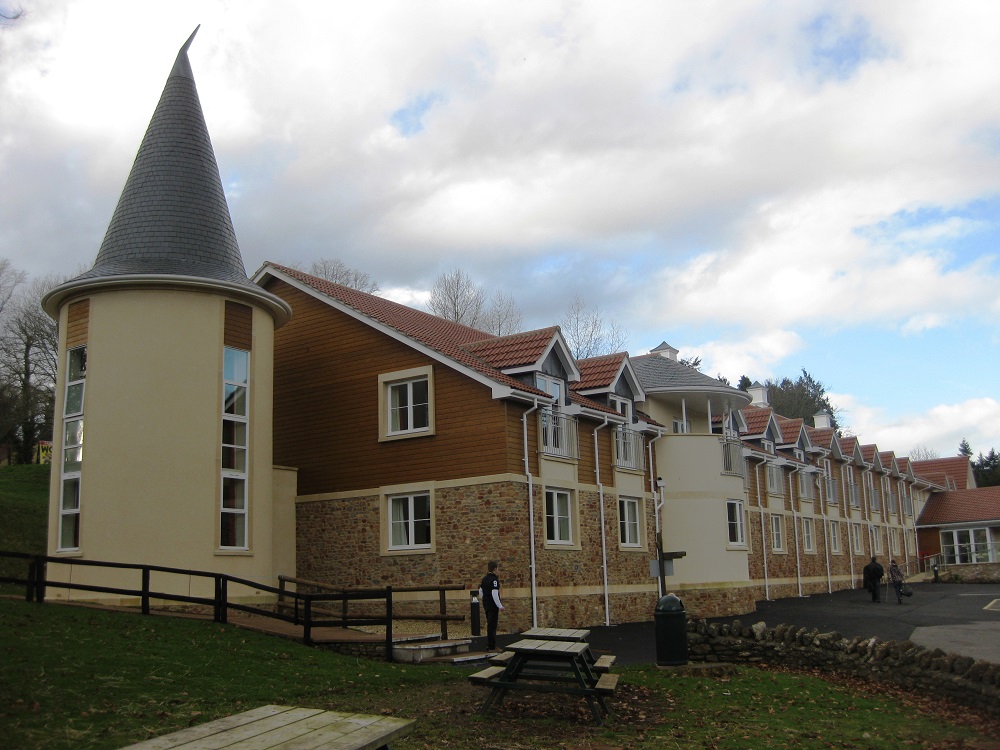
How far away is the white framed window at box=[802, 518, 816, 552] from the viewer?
137 ft

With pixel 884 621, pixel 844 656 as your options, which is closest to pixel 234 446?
pixel 844 656

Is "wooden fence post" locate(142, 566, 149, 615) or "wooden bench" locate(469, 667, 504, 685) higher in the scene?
"wooden fence post" locate(142, 566, 149, 615)

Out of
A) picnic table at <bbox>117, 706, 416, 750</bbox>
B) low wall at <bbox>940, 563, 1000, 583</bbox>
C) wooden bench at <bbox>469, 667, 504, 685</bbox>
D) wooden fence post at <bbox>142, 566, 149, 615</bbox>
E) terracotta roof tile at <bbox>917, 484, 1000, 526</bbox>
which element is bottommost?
low wall at <bbox>940, 563, 1000, 583</bbox>

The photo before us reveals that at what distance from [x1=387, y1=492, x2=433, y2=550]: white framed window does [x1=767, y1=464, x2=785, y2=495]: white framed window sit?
19.7m

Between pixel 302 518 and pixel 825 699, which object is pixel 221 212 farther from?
pixel 825 699

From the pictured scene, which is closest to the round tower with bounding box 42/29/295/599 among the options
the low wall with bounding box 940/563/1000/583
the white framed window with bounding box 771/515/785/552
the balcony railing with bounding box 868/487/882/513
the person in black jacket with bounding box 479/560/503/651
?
the person in black jacket with bounding box 479/560/503/651

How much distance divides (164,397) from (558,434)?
933 cm

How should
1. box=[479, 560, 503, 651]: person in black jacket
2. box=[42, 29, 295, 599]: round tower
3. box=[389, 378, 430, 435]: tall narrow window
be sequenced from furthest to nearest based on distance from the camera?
box=[389, 378, 430, 435]: tall narrow window < box=[42, 29, 295, 599]: round tower < box=[479, 560, 503, 651]: person in black jacket

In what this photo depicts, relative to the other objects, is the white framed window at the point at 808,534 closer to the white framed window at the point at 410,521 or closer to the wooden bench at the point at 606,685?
the white framed window at the point at 410,521

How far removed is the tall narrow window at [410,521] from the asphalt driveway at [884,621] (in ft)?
11.5

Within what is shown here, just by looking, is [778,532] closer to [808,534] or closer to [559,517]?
[808,534]

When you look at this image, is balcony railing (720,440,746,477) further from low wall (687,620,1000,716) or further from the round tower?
the round tower

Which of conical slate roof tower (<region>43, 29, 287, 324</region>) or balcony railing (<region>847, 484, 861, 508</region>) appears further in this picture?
balcony railing (<region>847, 484, 861, 508</region>)

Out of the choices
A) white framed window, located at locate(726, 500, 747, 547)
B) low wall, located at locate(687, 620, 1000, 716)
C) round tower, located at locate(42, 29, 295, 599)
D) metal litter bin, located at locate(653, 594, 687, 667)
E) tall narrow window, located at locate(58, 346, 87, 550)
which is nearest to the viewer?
low wall, located at locate(687, 620, 1000, 716)
